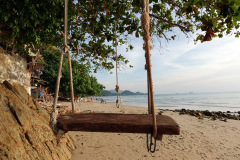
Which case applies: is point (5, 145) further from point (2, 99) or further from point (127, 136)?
point (127, 136)

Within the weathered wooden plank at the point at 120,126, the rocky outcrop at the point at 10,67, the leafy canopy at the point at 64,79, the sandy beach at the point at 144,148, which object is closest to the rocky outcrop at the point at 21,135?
the weathered wooden plank at the point at 120,126

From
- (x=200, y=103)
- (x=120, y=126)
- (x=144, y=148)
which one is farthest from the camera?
(x=200, y=103)

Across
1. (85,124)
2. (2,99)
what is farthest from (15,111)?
(85,124)

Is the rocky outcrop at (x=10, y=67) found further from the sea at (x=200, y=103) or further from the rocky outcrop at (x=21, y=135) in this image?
the sea at (x=200, y=103)

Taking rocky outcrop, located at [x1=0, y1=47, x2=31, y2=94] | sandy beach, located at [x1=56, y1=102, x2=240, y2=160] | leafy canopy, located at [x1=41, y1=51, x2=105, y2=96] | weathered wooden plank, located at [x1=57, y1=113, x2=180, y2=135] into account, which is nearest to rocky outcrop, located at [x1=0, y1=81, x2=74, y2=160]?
weathered wooden plank, located at [x1=57, y1=113, x2=180, y2=135]

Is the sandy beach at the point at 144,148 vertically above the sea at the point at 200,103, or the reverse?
the sandy beach at the point at 144,148

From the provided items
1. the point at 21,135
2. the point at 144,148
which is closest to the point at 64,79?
the point at 144,148

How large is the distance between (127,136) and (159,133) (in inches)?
216

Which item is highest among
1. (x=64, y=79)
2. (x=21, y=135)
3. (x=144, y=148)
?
(x=64, y=79)

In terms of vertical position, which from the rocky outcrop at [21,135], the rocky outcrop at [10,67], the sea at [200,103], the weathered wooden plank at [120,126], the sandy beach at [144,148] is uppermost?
the rocky outcrop at [10,67]

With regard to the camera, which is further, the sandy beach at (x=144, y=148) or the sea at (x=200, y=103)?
the sea at (x=200, y=103)

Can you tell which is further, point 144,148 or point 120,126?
point 144,148

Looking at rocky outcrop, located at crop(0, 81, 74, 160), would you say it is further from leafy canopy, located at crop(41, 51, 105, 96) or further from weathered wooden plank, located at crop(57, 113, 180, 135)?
leafy canopy, located at crop(41, 51, 105, 96)

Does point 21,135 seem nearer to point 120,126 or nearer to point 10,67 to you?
point 120,126
